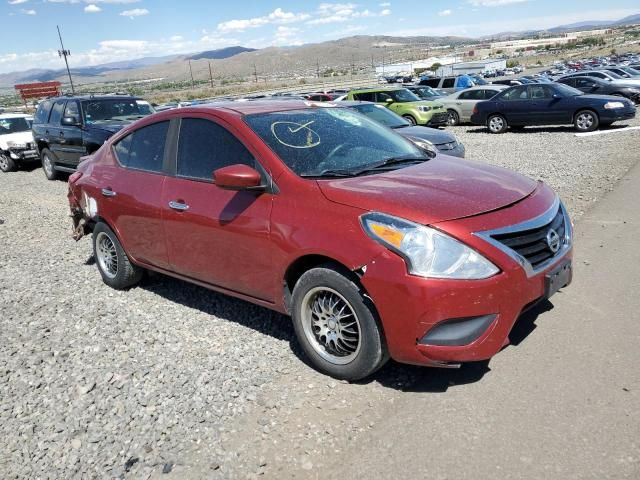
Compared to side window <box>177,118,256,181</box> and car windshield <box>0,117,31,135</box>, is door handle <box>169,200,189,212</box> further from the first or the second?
car windshield <box>0,117,31,135</box>

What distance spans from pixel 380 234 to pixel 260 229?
0.92 meters

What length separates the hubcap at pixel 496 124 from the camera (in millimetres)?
17438

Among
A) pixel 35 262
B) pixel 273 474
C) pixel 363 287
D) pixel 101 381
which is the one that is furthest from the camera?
pixel 35 262

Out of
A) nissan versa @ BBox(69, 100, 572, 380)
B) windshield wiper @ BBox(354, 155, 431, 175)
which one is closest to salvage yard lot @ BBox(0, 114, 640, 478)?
nissan versa @ BBox(69, 100, 572, 380)

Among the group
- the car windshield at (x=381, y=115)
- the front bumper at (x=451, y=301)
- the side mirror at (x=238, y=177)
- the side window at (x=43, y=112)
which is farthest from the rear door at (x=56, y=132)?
the front bumper at (x=451, y=301)

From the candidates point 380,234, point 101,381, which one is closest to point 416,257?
point 380,234

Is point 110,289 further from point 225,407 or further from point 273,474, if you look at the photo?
point 273,474

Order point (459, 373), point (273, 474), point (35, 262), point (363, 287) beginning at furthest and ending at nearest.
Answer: point (35, 262) < point (459, 373) < point (363, 287) < point (273, 474)

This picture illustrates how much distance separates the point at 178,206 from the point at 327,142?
4.12 ft

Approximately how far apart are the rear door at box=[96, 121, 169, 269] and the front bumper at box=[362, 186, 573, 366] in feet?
7.32

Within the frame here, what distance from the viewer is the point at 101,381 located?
12.4ft

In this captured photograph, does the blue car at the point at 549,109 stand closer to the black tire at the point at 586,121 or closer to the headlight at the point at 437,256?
the black tire at the point at 586,121

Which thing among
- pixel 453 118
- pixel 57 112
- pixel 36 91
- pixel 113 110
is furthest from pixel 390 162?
pixel 36 91

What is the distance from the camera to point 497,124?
57.5 feet
